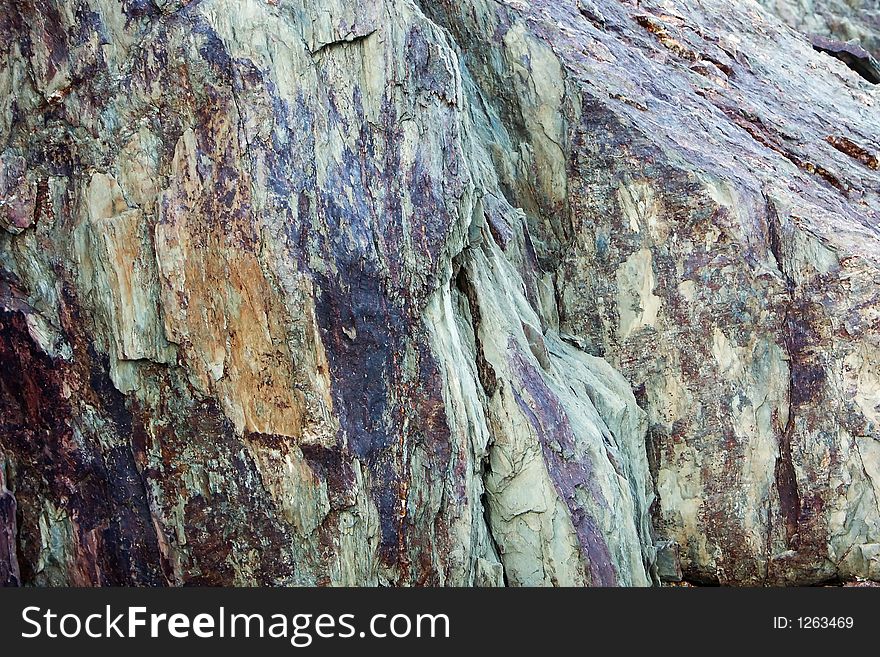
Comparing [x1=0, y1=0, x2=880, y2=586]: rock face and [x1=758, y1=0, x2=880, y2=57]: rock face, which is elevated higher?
[x1=758, y1=0, x2=880, y2=57]: rock face

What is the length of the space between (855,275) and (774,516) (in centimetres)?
323

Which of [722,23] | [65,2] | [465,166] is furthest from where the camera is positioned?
[722,23]

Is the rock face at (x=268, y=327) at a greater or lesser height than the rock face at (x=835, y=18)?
lesser

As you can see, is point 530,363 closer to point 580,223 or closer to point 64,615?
point 580,223

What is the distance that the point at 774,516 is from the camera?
11.5 meters

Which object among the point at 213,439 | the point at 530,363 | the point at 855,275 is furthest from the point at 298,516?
the point at 855,275

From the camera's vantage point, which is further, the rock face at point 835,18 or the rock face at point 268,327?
the rock face at point 835,18

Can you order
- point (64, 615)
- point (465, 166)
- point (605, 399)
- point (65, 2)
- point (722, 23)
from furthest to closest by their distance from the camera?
point (722, 23) → point (605, 399) → point (465, 166) → point (65, 2) → point (64, 615)

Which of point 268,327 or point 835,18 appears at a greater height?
Result: point 835,18

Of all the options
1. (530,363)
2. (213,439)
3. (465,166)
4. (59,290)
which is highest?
(465,166)

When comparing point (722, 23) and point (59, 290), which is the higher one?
point (722, 23)

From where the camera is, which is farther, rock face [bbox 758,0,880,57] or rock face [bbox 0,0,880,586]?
rock face [bbox 758,0,880,57]

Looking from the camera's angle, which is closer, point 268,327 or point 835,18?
point 268,327

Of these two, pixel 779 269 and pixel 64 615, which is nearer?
pixel 64 615
